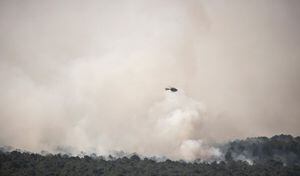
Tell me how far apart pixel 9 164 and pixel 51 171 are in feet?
54.7

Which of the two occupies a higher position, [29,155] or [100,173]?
→ [29,155]

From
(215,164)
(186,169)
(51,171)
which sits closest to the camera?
(51,171)

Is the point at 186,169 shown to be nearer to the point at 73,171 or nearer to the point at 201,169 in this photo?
the point at 201,169

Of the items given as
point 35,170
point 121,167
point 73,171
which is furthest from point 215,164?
point 35,170

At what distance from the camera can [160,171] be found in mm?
161000

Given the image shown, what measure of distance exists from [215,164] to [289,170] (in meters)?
32.0

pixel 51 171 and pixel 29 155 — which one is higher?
pixel 29 155

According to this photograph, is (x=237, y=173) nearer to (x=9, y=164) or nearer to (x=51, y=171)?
(x=51, y=171)

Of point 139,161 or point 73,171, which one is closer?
point 73,171

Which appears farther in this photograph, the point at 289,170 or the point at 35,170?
the point at 289,170

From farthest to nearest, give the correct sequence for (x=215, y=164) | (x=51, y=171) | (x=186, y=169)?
(x=215, y=164), (x=186, y=169), (x=51, y=171)

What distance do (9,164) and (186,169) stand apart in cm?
7073

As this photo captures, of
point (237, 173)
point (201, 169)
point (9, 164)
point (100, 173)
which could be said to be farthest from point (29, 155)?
point (237, 173)

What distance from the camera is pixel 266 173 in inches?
6398
